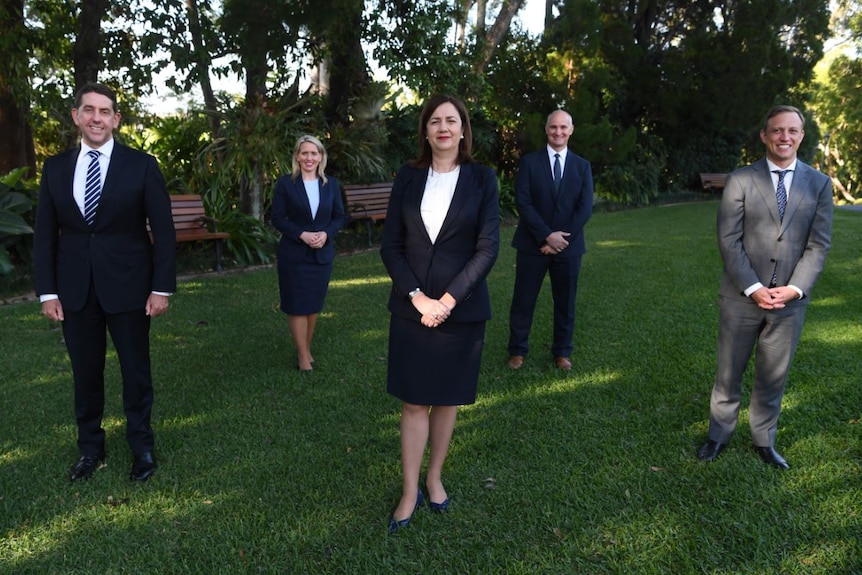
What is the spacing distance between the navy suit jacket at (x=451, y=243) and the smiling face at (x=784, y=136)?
1.47 metres

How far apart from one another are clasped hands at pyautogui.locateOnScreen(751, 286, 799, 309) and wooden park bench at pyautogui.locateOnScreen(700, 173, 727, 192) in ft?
65.4

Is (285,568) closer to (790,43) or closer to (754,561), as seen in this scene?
(754,561)

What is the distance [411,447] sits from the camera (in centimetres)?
299

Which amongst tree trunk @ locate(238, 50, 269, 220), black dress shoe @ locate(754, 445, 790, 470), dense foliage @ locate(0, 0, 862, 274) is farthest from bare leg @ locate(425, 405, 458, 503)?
tree trunk @ locate(238, 50, 269, 220)

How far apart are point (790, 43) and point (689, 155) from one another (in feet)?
14.2

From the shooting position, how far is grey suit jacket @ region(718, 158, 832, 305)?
127 inches

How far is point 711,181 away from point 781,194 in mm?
19904

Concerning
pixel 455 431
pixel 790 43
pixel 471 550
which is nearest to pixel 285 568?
pixel 471 550

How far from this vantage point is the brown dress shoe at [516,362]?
5074mm

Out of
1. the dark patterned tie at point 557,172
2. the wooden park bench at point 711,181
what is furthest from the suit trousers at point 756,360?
the wooden park bench at point 711,181

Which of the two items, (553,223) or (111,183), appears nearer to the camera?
(111,183)

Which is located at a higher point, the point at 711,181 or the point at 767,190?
the point at 767,190

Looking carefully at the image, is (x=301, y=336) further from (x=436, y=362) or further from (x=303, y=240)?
(x=436, y=362)

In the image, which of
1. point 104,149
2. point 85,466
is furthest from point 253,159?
point 85,466
